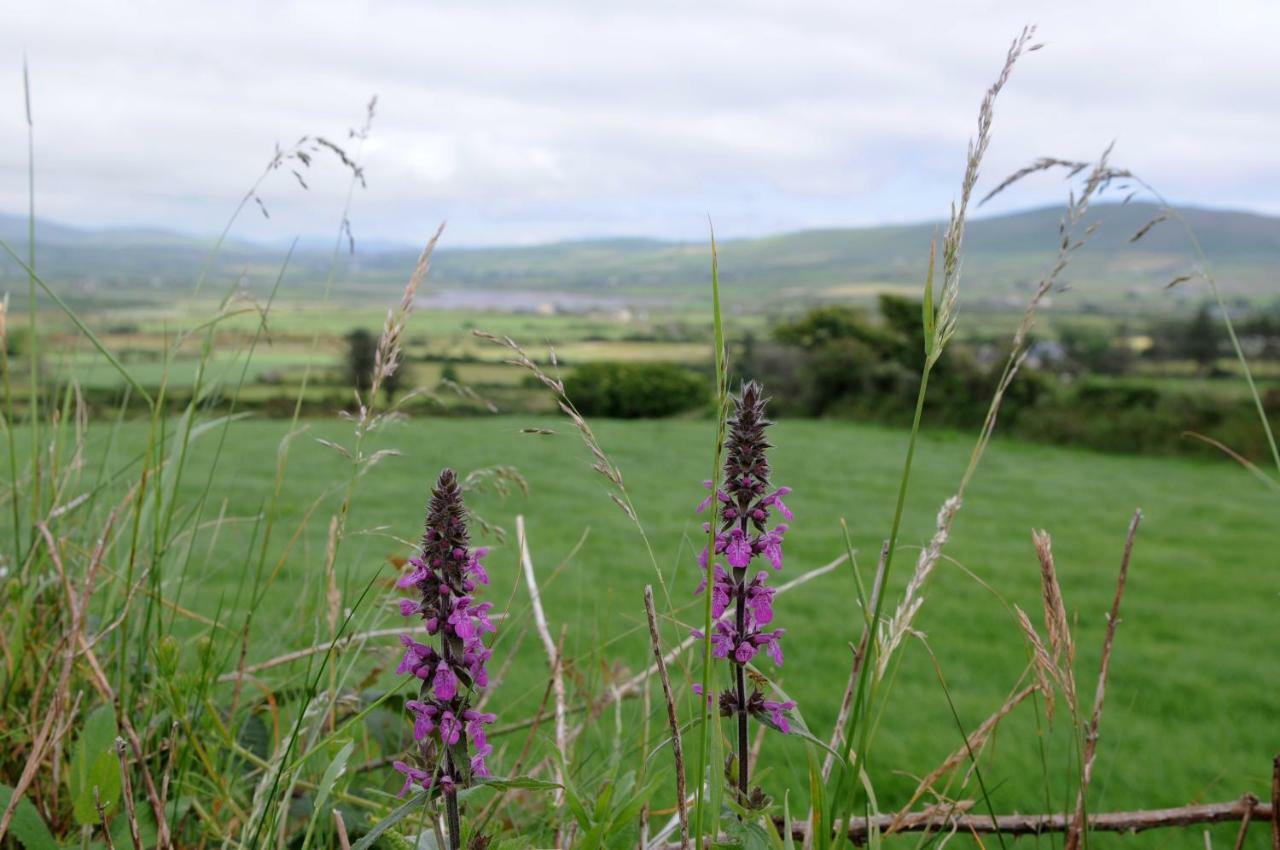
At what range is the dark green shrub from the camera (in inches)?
896

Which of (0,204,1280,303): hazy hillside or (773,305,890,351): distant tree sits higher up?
(0,204,1280,303): hazy hillside

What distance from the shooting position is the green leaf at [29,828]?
145 cm

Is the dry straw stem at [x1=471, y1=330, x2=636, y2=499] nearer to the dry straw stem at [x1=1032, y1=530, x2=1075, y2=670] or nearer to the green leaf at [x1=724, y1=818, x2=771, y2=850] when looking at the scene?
the green leaf at [x1=724, y1=818, x2=771, y2=850]

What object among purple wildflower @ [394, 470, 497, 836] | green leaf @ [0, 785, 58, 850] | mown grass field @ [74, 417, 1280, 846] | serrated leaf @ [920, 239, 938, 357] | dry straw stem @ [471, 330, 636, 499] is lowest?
mown grass field @ [74, 417, 1280, 846]

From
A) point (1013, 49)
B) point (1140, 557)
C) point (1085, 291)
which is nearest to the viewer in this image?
point (1013, 49)

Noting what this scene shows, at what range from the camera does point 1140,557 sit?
10.3 m

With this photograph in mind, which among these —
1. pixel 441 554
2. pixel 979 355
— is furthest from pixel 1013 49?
pixel 979 355

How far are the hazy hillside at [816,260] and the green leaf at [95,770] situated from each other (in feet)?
257

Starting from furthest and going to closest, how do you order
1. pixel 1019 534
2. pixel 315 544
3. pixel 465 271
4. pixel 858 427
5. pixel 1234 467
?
pixel 465 271 → pixel 858 427 → pixel 1234 467 → pixel 1019 534 → pixel 315 544

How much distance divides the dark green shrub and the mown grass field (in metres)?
4.61

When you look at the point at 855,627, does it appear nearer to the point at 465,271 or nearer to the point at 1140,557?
the point at 1140,557

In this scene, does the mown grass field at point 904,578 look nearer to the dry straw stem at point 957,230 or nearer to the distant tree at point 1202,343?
the dry straw stem at point 957,230

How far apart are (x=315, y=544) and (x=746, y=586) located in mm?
8865

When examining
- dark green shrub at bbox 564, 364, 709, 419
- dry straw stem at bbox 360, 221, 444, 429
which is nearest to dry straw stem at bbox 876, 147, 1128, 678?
dry straw stem at bbox 360, 221, 444, 429
